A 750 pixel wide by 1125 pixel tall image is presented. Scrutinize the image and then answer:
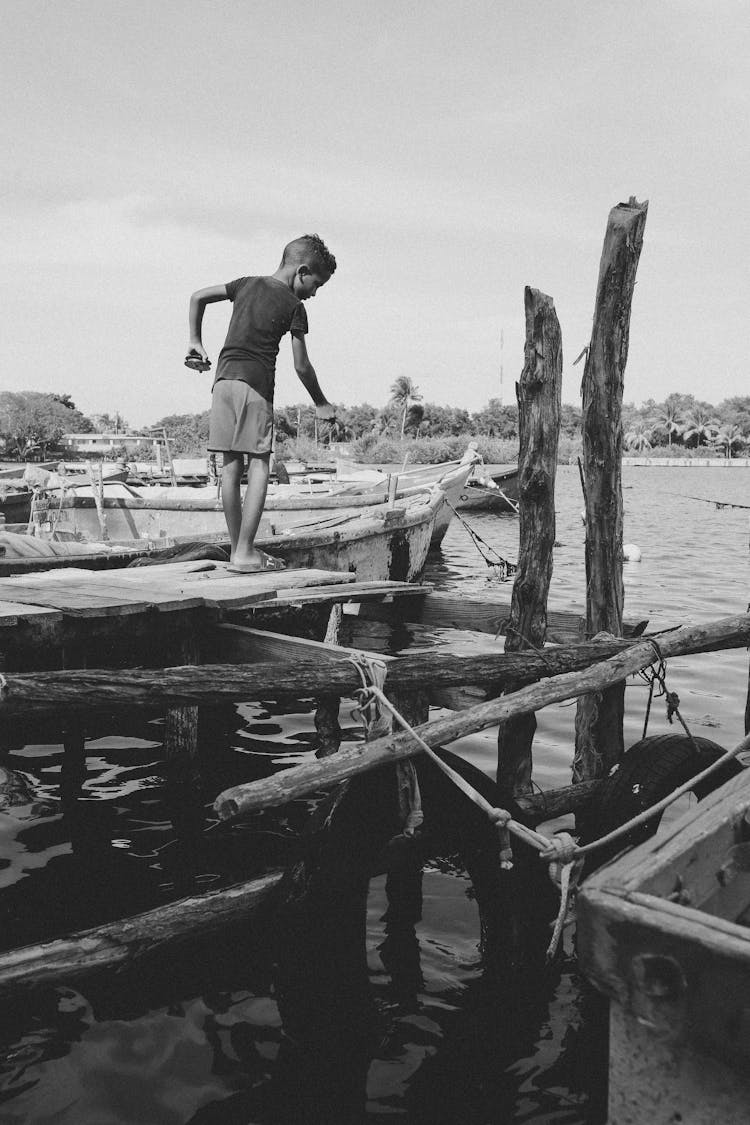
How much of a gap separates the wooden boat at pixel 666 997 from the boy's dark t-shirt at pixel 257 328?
14.5 ft

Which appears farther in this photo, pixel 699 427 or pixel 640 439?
pixel 640 439

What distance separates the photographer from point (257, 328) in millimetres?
5652

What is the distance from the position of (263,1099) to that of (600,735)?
101 inches

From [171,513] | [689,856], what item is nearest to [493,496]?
[171,513]

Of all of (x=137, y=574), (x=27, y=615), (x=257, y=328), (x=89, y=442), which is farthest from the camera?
(x=89, y=442)

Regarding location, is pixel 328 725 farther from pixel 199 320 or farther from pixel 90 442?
pixel 90 442

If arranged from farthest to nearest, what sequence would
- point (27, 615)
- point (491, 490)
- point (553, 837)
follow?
point (491, 490)
point (27, 615)
point (553, 837)

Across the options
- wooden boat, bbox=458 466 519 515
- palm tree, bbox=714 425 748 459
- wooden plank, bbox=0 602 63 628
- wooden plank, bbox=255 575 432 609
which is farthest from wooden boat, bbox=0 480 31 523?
palm tree, bbox=714 425 748 459

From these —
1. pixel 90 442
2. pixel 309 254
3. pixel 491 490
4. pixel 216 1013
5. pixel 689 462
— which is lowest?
pixel 216 1013

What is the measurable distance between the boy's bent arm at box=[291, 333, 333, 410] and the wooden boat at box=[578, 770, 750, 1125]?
4.60 m

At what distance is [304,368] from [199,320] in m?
0.78

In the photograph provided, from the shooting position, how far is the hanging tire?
13.5 feet

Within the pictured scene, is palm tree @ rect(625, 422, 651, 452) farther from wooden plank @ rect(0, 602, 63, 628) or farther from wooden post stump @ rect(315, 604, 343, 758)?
wooden plank @ rect(0, 602, 63, 628)

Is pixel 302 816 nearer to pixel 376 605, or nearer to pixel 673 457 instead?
pixel 376 605
